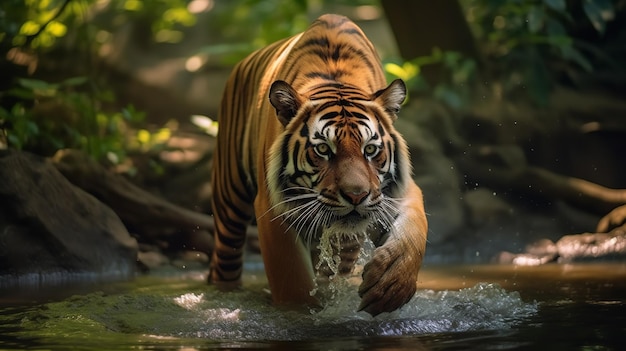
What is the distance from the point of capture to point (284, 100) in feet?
14.3

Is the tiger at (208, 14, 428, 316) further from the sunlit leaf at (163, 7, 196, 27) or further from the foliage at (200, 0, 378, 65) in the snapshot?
the sunlit leaf at (163, 7, 196, 27)

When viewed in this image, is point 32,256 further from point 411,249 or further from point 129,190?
point 411,249

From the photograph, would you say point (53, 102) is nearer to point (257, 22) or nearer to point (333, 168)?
point (257, 22)

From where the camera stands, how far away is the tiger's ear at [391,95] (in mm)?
4414

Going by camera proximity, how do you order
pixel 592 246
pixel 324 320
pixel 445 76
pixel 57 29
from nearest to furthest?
1. pixel 324 320
2. pixel 592 246
3. pixel 445 76
4. pixel 57 29

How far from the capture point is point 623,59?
8.56 m

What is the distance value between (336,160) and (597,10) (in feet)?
14.3

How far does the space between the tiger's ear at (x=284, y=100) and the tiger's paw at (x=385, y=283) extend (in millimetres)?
774

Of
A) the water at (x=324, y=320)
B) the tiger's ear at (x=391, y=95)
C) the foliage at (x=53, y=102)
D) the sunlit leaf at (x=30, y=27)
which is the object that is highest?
the sunlit leaf at (x=30, y=27)

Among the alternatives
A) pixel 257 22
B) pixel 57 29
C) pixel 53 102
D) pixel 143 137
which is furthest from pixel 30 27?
pixel 257 22

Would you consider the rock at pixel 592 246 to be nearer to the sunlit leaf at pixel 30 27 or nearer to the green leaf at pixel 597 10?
the green leaf at pixel 597 10

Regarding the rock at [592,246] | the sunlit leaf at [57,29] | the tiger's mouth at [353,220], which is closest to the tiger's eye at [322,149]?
the tiger's mouth at [353,220]

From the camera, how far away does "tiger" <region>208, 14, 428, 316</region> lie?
4.04 m

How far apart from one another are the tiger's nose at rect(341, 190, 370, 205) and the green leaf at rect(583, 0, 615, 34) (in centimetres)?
438
